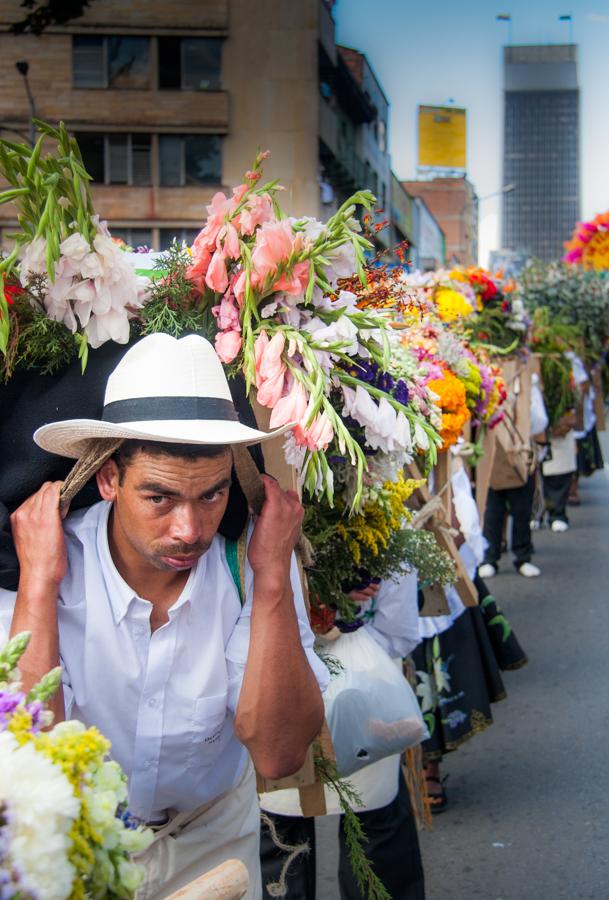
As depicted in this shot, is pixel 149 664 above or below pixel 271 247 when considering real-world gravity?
below

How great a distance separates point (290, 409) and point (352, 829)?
1110 mm

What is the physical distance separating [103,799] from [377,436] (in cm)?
187

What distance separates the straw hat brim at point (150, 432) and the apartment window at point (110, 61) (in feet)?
126

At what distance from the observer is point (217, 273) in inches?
115

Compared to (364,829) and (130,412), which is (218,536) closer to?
(130,412)

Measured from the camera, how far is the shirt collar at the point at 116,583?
2721mm

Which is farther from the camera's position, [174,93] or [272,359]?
[174,93]

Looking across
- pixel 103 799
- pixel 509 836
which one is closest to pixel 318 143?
pixel 509 836

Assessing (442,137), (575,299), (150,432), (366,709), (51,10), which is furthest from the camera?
(442,137)

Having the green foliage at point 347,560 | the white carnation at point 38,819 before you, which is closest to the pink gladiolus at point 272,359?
the green foliage at point 347,560

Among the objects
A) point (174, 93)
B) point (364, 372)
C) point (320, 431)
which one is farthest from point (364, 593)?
point (174, 93)

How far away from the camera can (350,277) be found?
318cm

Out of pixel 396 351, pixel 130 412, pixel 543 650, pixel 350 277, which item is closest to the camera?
pixel 130 412

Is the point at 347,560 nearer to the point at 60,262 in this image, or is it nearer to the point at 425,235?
the point at 60,262
